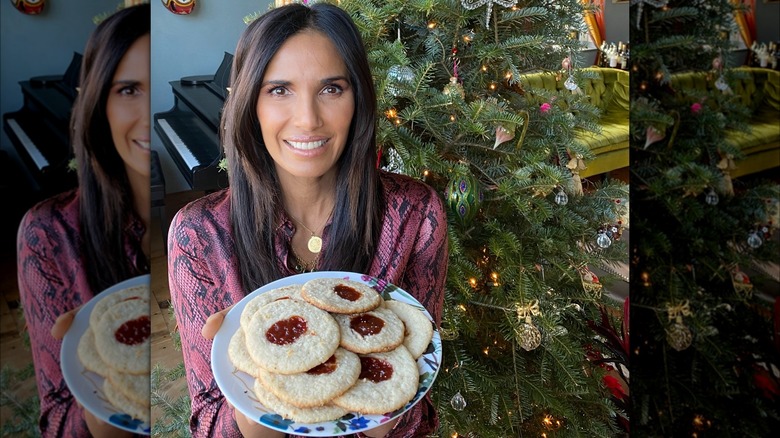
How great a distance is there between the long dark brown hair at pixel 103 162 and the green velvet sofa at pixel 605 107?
127 centimetres

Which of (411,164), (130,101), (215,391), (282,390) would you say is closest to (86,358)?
(130,101)

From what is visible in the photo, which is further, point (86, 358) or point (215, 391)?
point (215, 391)

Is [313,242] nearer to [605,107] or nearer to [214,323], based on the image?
[214,323]

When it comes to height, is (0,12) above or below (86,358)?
above

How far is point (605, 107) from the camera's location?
4.76 ft

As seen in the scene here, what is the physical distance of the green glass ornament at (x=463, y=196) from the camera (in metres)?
1.39

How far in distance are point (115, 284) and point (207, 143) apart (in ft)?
2.47

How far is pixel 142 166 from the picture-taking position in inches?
13.2

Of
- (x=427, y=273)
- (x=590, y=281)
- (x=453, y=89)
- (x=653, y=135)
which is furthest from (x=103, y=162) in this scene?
(x=590, y=281)

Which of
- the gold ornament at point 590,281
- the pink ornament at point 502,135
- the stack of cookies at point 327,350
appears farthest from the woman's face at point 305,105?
the gold ornament at point 590,281

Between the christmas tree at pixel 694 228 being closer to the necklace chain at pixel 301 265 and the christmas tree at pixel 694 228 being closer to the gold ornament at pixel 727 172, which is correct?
the gold ornament at pixel 727 172

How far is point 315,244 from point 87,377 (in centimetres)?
75

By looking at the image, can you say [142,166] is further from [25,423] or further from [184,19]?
[184,19]

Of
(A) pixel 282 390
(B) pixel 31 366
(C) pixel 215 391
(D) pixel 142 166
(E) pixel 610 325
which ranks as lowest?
(E) pixel 610 325
